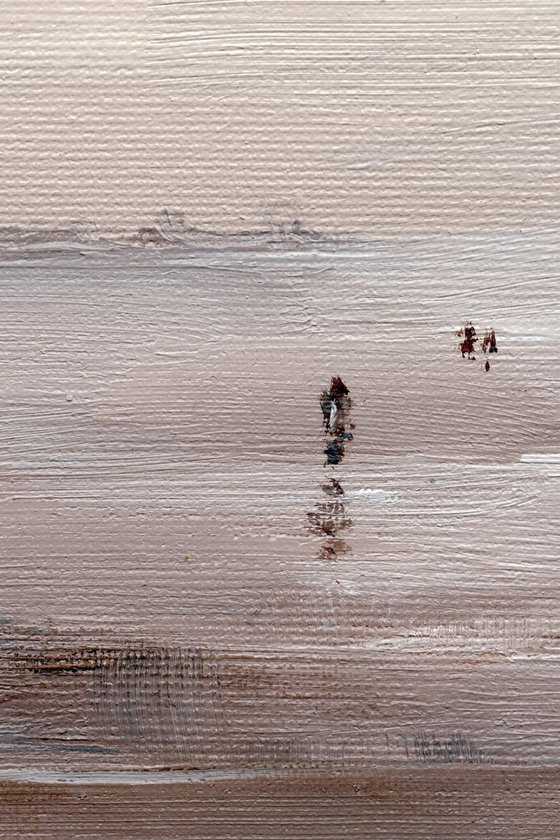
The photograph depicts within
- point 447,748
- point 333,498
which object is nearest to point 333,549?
point 333,498

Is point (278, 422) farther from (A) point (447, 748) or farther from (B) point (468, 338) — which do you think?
(A) point (447, 748)

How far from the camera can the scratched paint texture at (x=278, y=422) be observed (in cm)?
34

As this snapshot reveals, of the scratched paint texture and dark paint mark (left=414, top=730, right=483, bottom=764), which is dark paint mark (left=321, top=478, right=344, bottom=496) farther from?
dark paint mark (left=414, top=730, right=483, bottom=764)

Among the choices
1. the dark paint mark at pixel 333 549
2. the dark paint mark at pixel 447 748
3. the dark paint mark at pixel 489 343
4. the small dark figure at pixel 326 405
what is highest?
the dark paint mark at pixel 489 343

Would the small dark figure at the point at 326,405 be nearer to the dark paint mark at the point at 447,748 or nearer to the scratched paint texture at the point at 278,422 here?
the scratched paint texture at the point at 278,422

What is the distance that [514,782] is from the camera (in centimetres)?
37

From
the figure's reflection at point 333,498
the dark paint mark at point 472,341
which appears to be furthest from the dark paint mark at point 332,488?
the dark paint mark at point 472,341

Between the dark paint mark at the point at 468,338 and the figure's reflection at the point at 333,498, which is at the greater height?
the dark paint mark at the point at 468,338

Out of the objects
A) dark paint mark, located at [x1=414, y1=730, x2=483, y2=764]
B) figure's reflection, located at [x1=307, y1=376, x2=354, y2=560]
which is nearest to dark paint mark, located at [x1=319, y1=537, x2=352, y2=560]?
figure's reflection, located at [x1=307, y1=376, x2=354, y2=560]

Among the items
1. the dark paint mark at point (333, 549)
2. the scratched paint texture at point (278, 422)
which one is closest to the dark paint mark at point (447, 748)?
the scratched paint texture at point (278, 422)

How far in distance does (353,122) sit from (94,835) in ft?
1.64

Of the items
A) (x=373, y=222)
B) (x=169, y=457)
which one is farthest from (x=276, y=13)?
(x=169, y=457)

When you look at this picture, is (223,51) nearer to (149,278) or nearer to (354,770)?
(149,278)

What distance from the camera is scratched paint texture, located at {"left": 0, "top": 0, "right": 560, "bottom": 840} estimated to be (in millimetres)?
342
